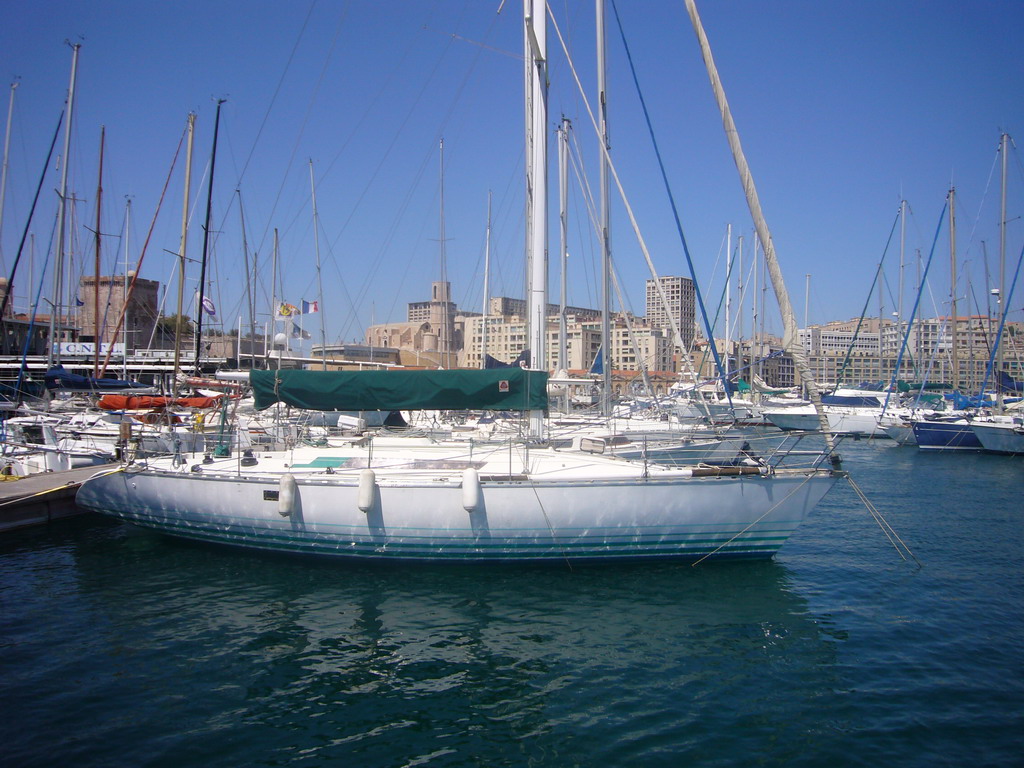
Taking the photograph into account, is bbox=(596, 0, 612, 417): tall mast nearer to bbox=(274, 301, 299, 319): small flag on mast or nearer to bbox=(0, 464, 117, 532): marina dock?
bbox=(0, 464, 117, 532): marina dock

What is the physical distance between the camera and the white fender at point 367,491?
36.7ft

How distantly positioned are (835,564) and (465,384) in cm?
777

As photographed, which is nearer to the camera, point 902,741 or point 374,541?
point 902,741

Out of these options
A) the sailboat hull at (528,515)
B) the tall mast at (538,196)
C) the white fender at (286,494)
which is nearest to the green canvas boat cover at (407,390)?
the tall mast at (538,196)

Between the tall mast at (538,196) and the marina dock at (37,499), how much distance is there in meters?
10.8

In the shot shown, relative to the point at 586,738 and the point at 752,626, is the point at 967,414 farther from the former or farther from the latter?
the point at 586,738

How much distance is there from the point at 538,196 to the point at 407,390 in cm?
479

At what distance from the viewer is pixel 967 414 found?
36.4 m

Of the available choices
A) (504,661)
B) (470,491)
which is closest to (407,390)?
(470,491)

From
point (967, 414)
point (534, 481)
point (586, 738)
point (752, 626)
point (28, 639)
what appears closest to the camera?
point (586, 738)

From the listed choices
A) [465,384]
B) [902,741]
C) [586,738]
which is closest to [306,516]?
[465,384]

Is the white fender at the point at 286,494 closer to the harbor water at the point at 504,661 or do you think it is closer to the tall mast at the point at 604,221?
the harbor water at the point at 504,661

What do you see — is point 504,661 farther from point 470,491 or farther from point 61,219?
point 61,219

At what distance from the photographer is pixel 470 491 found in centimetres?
1102
